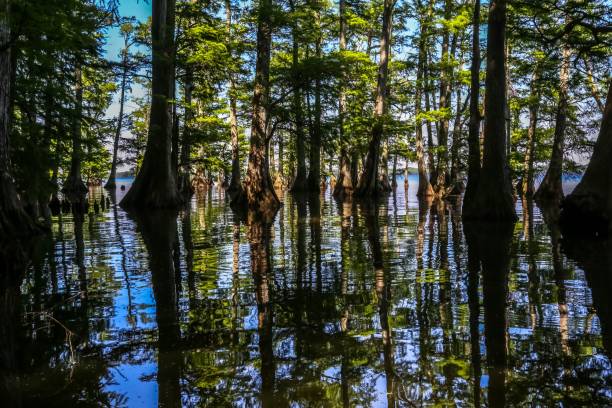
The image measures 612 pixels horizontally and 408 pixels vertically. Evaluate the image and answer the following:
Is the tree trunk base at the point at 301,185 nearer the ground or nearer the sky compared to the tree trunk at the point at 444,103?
nearer the ground

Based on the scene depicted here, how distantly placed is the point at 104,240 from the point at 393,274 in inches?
238

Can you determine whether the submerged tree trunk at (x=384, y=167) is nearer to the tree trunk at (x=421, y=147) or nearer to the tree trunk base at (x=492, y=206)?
the tree trunk at (x=421, y=147)

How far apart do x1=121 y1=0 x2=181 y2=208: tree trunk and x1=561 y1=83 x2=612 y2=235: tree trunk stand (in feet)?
38.7

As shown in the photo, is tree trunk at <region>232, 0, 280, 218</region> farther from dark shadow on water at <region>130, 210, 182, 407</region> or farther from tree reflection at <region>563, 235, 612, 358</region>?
tree reflection at <region>563, 235, 612, 358</region>

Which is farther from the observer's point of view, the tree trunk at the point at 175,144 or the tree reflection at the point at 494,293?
the tree trunk at the point at 175,144

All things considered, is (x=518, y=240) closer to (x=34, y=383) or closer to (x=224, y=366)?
(x=224, y=366)

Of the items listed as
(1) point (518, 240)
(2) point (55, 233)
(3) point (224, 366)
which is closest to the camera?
(3) point (224, 366)

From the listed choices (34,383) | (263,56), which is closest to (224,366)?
(34,383)

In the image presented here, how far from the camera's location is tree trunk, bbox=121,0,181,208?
16703mm

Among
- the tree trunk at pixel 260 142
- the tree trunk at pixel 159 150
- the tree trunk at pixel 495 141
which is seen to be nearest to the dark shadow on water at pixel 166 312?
the tree trunk at pixel 159 150

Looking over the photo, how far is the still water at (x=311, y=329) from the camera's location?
2688mm

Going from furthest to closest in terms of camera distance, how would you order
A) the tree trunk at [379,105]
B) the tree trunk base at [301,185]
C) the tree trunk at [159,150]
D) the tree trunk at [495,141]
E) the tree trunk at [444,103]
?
the tree trunk base at [301,185] < the tree trunk at [444,103] < the tree trunk at [379,105] < the tree trunk at [159,150] < the tree trunk at [495,141]

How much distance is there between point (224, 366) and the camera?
3033 mm

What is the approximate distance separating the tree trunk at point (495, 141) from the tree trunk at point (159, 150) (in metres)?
9.68
